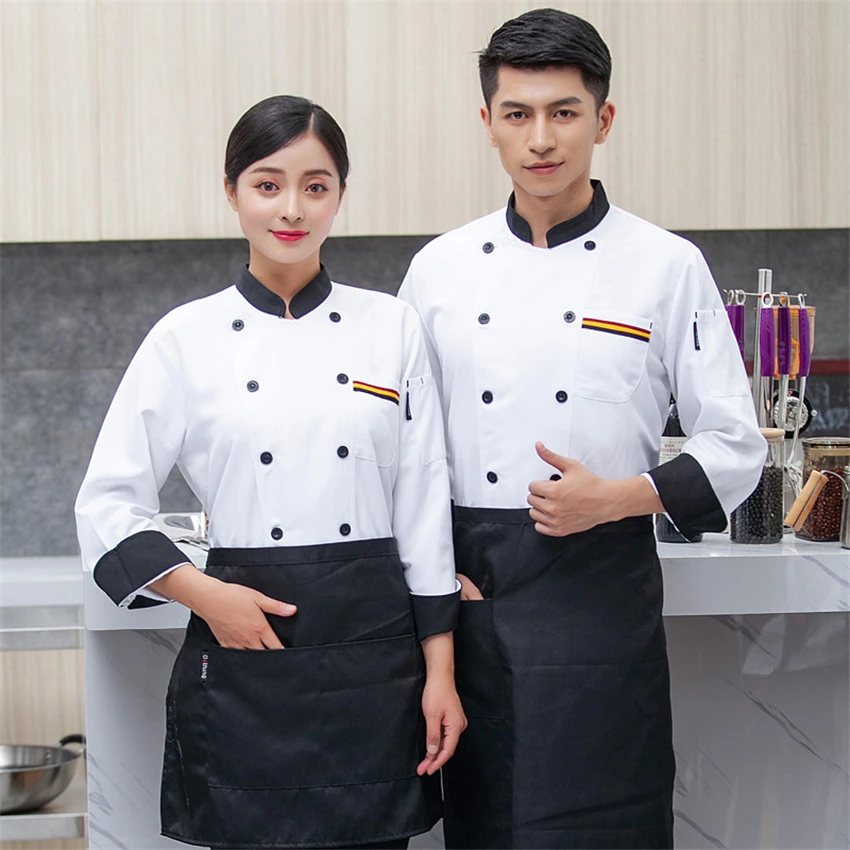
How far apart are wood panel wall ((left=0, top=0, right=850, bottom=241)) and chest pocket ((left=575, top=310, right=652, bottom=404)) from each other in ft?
3.38

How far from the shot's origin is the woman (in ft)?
3.80

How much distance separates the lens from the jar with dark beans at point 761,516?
5.26 feet

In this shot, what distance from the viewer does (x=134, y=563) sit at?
1.15 m

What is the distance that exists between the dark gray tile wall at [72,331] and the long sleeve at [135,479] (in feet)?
4.56

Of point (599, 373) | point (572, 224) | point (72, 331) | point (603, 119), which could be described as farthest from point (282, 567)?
point (72, 331)

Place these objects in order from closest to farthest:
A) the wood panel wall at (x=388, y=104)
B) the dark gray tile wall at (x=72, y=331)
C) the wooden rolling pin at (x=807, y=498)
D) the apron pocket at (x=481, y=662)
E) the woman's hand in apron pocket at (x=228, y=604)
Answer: the woman's hand in apron pocket at (x=228, y=604) → the apron pocket at (x=481, y=662) → the wooden rolling pin at (x=807, y=498) → the wood panel wall at (x=388, y=104) → the dark gray tile wall at (x=72, y=331)

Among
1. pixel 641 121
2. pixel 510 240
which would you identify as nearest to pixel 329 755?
pixel 510 240

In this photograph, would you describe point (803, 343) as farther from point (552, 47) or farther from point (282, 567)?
point (282, 567)

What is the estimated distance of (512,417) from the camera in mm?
1248

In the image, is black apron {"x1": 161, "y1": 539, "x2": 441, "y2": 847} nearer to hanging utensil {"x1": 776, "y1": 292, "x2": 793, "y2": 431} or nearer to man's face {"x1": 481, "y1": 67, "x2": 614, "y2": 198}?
man's face {"x1": 481, "y1": 67, "x2": 614, "y2": 198}

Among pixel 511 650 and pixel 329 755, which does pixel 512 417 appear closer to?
pixel 511 650

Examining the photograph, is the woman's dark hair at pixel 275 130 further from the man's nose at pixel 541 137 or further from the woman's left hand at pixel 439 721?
the woman's left hand at pixel 439 721

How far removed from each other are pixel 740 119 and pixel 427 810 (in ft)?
5.22

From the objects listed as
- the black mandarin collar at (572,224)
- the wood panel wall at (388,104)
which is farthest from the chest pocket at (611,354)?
the wood panel wall at (388,104)
